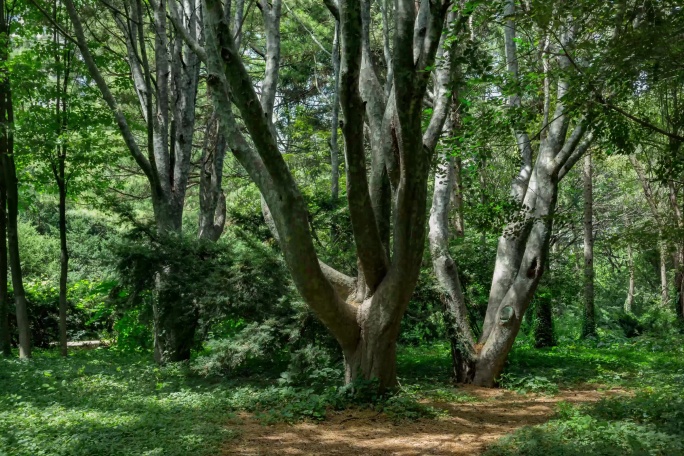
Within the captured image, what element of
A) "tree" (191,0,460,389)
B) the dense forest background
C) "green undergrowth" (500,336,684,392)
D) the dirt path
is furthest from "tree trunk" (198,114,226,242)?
the dirt path

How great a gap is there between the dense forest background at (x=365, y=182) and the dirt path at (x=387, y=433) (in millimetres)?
766

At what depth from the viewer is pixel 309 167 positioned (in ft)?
71.4

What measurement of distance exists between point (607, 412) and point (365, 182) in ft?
10.9

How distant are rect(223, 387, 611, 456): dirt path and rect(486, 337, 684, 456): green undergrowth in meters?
0.51

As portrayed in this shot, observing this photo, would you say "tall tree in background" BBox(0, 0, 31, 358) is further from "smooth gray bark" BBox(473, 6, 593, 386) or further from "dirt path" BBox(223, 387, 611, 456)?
"smooth gray bark" BBox(473, 6, 593, 386)

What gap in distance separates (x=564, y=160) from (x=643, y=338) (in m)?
8.04

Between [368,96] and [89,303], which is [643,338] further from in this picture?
[89,303]

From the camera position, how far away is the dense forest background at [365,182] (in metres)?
5.74

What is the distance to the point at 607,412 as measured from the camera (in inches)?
234

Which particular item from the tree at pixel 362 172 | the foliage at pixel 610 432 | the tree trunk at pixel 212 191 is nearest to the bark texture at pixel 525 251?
the tree at pixel 362 172

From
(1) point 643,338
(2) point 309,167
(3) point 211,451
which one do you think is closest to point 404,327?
(3) point 211,451

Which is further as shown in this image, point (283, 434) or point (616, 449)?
point (283, 434)

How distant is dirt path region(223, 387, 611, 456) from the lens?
5.25m

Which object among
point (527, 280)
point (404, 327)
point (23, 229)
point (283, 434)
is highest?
point (23, 229)
